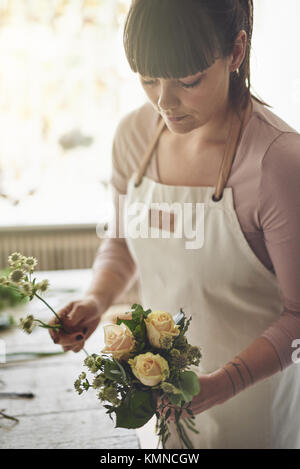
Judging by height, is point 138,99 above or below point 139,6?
below

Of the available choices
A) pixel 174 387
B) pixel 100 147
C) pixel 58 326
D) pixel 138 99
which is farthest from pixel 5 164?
pixel 174 387

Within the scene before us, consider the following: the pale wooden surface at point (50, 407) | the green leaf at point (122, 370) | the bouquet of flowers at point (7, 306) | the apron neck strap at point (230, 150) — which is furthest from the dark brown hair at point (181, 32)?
the bouquet of flowers at point (7, 306)

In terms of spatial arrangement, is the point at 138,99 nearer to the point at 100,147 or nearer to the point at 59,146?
the point at 100,147

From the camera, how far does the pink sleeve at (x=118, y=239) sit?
39.8 inches

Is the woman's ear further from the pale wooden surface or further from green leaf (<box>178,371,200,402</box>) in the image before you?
the pale wooden surface

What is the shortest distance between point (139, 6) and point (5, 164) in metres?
3.10

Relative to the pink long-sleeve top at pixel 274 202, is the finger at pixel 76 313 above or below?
below

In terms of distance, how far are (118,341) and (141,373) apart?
5 cm

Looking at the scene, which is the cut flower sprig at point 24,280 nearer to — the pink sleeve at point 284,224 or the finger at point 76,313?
the finger at point 76,313

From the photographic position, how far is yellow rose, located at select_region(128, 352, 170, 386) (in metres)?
0.61

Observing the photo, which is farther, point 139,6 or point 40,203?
point 40,203

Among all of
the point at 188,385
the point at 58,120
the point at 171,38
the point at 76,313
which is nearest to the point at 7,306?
the point at 76,313

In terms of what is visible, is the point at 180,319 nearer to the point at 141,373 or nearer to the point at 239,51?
the point at 141,373
